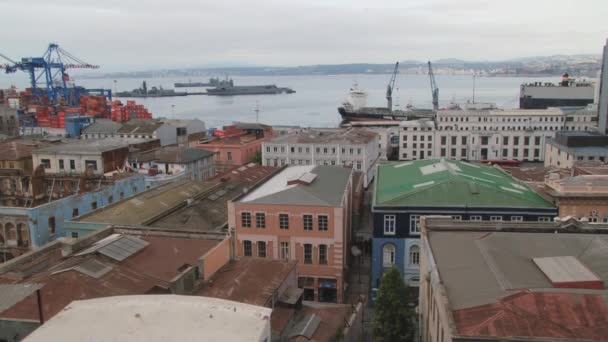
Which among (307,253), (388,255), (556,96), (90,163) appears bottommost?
(388,255)

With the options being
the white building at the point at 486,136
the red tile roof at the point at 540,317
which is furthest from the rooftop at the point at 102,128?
the red tile roof at the point at 540,317

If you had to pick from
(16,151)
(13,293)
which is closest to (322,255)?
(13,293)

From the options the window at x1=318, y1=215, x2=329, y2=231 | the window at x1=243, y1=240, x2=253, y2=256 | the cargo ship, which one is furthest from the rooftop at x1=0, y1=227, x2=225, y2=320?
the cargo ship

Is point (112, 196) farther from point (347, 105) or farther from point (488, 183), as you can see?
point (347, 105)

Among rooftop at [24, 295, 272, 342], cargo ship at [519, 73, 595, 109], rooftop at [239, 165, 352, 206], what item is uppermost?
cargo ship at [519, 73, 595, 109]

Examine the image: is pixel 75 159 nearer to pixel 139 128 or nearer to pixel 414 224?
pixel 414 224

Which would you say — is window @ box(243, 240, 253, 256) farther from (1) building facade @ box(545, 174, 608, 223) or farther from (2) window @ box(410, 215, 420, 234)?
(1) building facade @ box(545, 174, 608, 223)

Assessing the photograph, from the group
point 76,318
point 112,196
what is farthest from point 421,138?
point 76,318
